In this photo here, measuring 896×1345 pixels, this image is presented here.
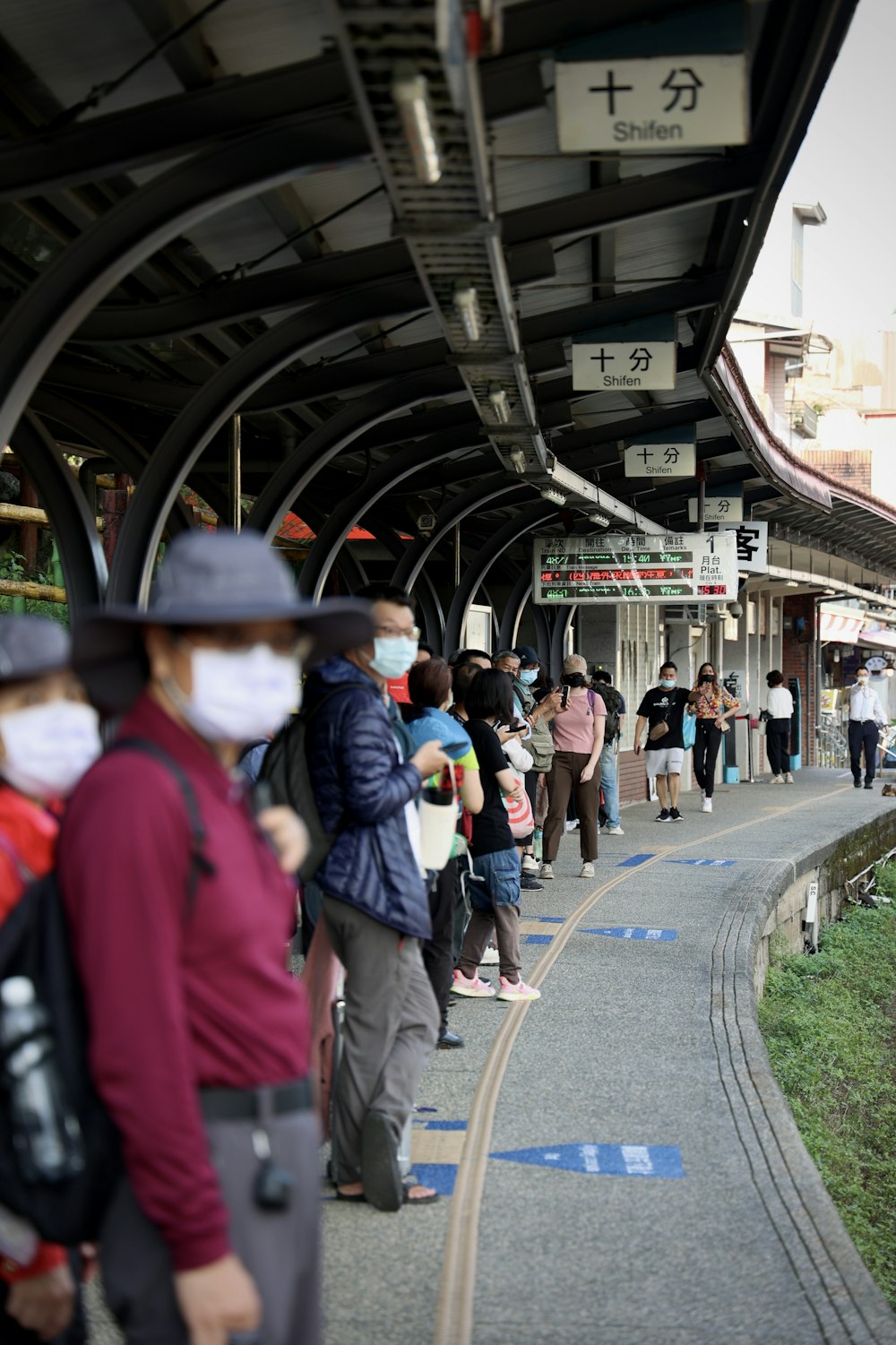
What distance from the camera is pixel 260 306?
7.78 meters

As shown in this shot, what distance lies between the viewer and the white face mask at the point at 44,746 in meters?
2.80

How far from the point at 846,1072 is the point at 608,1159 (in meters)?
5.63

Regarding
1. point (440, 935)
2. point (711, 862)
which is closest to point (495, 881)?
point (440, 935)

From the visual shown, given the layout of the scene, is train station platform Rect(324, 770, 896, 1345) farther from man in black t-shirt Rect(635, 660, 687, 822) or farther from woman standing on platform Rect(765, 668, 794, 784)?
woman standing on platform Rect(765, 668, 794, 784)

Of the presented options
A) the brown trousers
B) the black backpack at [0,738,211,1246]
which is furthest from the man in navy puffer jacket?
the brown trousers

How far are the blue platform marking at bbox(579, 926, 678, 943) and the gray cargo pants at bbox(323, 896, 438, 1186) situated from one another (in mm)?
5163

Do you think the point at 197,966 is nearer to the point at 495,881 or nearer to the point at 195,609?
the point at 195,609

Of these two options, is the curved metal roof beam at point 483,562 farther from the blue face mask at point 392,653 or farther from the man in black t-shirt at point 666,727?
the blue face mask at point 392,653

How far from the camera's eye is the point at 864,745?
2477 cm

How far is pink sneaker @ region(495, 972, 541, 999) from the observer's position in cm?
811

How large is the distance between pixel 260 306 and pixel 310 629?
552 centimetres

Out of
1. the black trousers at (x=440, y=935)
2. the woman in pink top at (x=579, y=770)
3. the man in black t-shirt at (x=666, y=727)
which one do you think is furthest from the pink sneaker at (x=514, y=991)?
the man in black t-shirt at (x=666, y=727)

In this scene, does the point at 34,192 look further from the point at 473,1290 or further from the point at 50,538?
the point at 50,538

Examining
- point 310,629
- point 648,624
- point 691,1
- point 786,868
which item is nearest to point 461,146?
point 691,1
